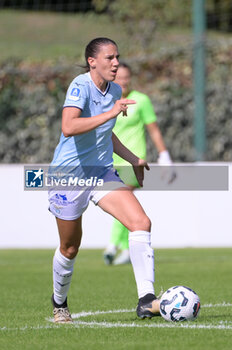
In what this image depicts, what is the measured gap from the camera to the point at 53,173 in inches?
247

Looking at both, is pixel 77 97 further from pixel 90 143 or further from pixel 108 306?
pixel 108 306

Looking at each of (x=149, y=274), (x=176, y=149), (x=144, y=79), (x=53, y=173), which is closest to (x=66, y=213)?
(x=53, y=173)

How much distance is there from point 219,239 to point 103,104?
7.99 m

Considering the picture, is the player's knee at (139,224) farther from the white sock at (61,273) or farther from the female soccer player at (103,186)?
the white sock at (61,273)

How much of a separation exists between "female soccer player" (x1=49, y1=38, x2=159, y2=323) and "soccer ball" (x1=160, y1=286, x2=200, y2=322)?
0.08 m

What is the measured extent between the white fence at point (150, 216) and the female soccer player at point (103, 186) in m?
7.61

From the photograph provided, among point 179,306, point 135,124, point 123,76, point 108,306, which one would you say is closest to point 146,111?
point 135,124

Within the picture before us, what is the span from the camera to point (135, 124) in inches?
435

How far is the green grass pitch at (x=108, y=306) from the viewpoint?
555cm

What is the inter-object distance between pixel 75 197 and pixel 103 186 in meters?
0.23

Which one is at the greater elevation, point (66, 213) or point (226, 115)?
point (66, 213)

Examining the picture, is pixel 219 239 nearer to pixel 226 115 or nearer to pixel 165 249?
pixel 165 249

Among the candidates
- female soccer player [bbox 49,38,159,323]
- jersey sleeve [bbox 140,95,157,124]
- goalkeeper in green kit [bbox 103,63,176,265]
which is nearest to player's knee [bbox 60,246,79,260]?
female soccer player [bbox 49,38,159,323]

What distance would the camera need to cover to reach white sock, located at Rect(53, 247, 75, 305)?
645 cm
